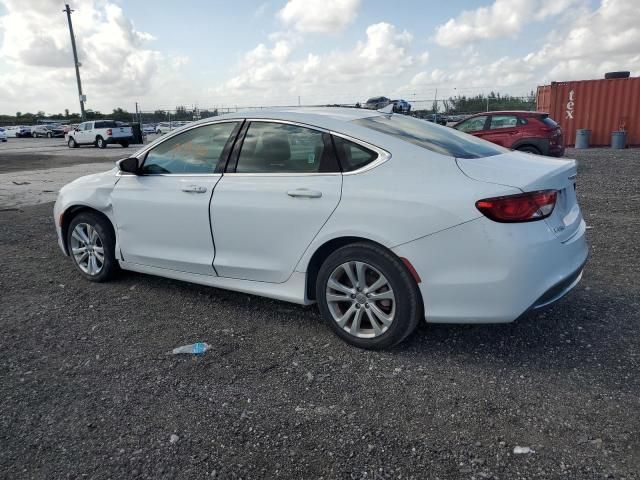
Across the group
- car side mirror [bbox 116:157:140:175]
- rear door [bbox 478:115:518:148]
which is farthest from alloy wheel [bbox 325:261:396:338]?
rear door [bbox 478:115:518:148]

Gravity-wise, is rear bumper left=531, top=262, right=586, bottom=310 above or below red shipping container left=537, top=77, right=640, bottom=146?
below

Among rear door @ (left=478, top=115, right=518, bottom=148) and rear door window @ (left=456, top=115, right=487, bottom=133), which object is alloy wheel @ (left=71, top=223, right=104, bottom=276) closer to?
rear door @ (left=478, top=115, right=518, bottom=148)

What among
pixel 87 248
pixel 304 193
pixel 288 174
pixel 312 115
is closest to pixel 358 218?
pixel 304 193

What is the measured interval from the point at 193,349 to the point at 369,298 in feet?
4.25

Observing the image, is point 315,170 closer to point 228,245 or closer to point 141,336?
point 228,245

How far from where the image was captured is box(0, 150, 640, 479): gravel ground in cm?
242

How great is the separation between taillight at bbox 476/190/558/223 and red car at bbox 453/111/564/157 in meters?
10.4

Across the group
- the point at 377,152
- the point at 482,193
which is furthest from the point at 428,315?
the point at 377,152

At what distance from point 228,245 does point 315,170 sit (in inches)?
36.2

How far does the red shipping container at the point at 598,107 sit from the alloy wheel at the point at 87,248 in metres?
20.2

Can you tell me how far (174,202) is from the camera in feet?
13.5

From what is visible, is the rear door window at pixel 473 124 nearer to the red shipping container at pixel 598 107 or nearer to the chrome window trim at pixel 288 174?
the red shipping container at pixel 598 107

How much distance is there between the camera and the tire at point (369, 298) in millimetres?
3191

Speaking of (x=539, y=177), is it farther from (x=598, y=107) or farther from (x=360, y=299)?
(x=598, y=107)
